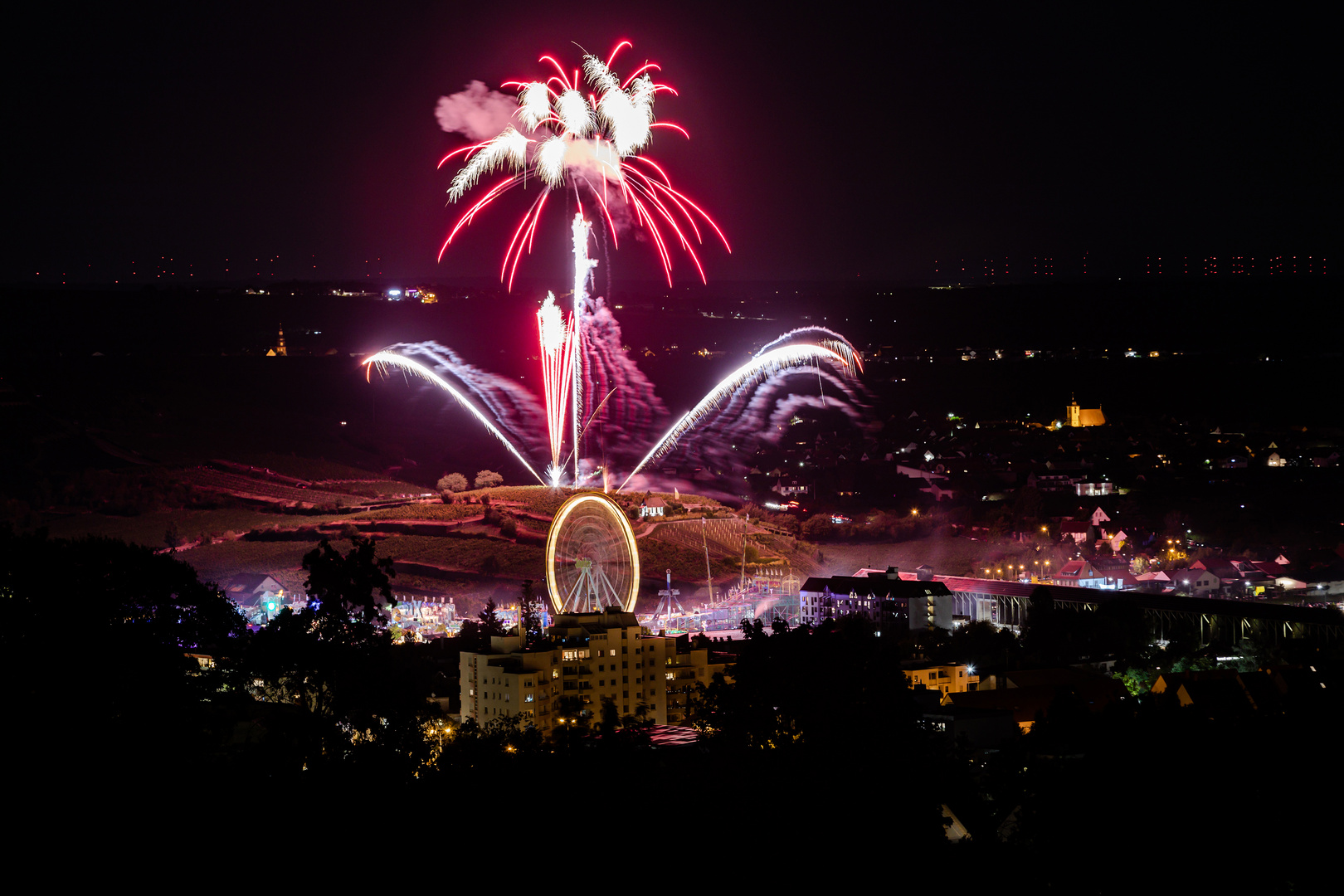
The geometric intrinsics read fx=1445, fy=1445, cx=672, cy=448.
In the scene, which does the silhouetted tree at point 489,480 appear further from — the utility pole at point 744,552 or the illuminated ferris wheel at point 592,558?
the illuminated ferris wheel at point 592,558

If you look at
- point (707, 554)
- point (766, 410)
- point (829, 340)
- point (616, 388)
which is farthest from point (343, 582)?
point (829, 340)

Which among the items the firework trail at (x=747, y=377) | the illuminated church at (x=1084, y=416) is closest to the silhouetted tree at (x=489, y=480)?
the firework trail at (x=747, y=377)

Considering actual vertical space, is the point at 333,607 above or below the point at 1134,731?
above

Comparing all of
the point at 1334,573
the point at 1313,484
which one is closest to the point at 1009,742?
the point at 1334,573

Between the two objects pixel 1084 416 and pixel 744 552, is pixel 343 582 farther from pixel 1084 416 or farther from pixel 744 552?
pixel 1084 416

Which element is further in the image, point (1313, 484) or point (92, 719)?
point (1313, 484)

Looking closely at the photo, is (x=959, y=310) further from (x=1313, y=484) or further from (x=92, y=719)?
(x=92, y=719)

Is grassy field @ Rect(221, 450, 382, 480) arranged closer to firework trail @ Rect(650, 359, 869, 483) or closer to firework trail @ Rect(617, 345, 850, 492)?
firework trail @ Rect(617, 345, 850, 492)

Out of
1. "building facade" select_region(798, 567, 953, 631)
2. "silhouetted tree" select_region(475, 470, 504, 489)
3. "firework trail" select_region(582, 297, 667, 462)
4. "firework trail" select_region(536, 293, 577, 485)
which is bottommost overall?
"building facade" select_region(798, 567, 953, 631)

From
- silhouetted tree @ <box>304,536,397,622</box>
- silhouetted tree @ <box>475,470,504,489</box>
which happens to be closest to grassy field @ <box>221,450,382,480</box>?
silhouetted tree @ <box>475,470,504,489</box>
